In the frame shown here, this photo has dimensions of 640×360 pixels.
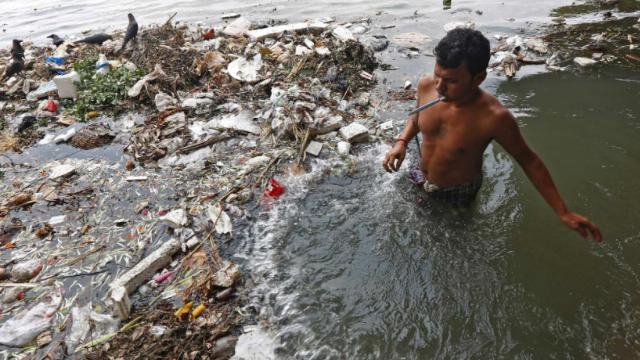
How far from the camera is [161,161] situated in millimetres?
3982

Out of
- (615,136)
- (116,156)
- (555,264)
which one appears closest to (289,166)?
(116,156)

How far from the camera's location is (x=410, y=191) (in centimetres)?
332

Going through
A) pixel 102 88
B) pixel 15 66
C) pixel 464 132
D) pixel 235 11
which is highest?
pixel 235 11

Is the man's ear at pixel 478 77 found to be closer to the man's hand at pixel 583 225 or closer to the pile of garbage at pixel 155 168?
the man's hand at pixel 583 225

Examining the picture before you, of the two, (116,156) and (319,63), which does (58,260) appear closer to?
(116,156)

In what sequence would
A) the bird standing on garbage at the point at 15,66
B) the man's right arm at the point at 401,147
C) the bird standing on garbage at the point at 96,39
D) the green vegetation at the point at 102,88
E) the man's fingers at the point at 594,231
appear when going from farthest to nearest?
the bird standing on garbage at the point at 96,39 < the bird standing on garbage at the point at 15,66 < the green vegetation at the point at 102,88 < the man's right arm at the point at 401,147 < the man's fingers at the point at 594,231

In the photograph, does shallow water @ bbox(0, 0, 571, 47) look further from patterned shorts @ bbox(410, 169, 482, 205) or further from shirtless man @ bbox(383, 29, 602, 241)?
shirtless man @ bbox(383, 29, 602, 241)

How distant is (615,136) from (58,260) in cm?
504

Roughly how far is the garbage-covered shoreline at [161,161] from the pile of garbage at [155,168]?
0.05 feet

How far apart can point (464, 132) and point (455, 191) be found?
0.60 meters

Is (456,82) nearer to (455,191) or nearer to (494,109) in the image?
(494,109)

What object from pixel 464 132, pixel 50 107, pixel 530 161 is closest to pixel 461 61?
pixel 464 132

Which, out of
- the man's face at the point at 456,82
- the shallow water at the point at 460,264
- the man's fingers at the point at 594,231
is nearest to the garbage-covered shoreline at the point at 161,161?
the shallow water at the point at 460,264

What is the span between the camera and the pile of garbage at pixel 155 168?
8.11 ft
